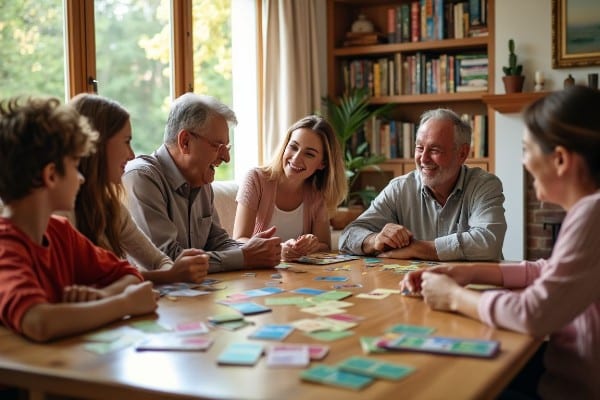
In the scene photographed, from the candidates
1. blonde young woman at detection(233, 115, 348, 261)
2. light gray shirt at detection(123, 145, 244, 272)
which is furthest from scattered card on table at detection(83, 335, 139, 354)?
blonde young woman at detection(233, 115, 348, 261)

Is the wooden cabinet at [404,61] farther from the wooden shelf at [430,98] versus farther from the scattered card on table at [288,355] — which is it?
the scattered card on table at [288,355]

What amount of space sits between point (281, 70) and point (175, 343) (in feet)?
13.6

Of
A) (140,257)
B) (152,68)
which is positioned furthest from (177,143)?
(152,68)

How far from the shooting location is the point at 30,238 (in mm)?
1558

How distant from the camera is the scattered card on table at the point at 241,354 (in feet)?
4.19

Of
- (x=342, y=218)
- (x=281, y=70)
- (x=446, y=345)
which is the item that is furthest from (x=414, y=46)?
(x=446, y=345)

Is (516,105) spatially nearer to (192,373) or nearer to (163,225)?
(163,225)

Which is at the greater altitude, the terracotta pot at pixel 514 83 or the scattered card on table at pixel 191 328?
the terracotta pot at pixel 514 83

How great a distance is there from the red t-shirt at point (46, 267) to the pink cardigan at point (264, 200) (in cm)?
144

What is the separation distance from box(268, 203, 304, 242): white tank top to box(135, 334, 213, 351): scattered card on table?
6.20 ft

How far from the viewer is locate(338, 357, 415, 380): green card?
120cm

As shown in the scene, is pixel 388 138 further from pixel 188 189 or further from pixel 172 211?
pixel 172 211

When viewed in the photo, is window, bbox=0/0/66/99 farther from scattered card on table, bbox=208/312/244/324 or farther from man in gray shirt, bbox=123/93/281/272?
scattered card on table, bbox=208/312/244/324

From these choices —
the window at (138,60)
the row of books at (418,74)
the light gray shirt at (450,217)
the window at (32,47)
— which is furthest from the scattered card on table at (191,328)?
the row of books at (418,74)
